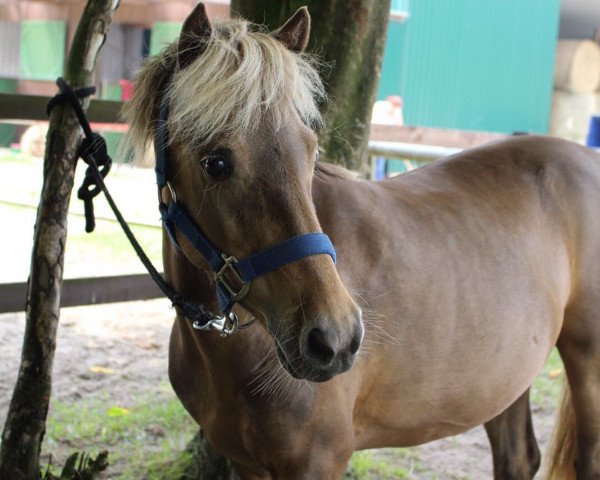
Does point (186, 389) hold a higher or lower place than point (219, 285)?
lower

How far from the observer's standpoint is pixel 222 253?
1812 mm

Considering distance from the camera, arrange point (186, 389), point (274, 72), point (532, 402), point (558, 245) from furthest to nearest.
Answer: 1. point (532, 402)
2. point (558, 245)
3. point (186, 389)
4. point (274, 72)

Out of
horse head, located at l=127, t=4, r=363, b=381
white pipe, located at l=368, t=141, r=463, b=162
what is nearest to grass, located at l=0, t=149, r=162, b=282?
white pipe, located at l=368, t=141, r=463, b=162

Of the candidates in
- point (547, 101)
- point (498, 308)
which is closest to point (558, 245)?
point (498, 308)

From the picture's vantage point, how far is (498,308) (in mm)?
2568

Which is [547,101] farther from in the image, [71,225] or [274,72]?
[274,72]

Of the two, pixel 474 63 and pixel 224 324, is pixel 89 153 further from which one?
pixel 474 63

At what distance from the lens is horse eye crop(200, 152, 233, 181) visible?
1751 mm

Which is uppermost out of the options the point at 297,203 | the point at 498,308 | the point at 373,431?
the point at 297,203

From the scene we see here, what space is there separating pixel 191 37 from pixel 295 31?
32 cm

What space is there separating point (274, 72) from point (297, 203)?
347 millimetres

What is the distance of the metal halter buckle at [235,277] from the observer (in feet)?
5.84

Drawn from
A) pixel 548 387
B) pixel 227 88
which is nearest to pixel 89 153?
pixel 227 88

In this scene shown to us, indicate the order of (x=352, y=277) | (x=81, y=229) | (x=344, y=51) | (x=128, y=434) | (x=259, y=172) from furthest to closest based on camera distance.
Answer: (x=81, y=229) → (x=128, y=434) → (x=344, y=51) → (x=352, y=277) → (x=259, y=172)
